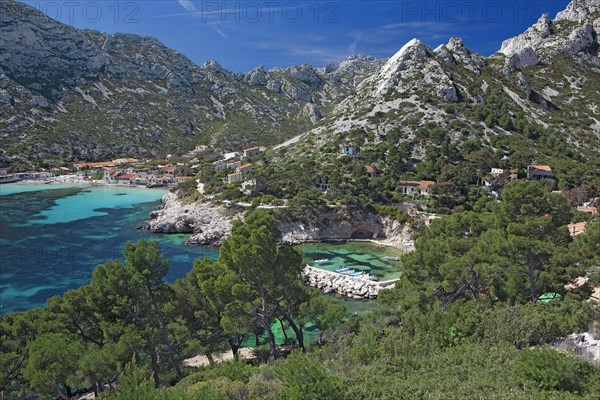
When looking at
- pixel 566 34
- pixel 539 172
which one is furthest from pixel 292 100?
pixel 539 172

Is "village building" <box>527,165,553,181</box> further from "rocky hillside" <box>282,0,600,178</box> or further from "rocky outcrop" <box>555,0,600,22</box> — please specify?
"rocky outcrop" <box>555,0,600,22</box>

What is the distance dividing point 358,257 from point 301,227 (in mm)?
9404

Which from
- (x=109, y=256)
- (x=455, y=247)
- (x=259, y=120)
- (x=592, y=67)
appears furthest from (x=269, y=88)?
(x=455, y=247)

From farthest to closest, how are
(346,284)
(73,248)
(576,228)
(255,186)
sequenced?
(255,186)
(73,248)
(346,284)
(576,228)

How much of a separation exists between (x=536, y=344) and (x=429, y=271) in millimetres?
6710

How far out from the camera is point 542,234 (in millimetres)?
15867

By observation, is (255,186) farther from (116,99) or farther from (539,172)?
(116,99)

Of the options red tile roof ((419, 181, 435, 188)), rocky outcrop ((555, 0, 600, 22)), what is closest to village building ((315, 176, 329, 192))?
red tile roof ((419, 181, 435, 188))

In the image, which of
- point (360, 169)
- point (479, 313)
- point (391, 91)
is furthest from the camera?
point (391, 91)

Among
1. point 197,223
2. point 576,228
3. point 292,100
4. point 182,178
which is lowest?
point 197,223

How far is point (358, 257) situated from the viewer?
36.6 m

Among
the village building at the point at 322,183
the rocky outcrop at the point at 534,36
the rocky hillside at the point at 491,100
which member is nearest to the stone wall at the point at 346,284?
the village building at the point at 322,183

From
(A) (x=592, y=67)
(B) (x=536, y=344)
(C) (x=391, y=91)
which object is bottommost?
(B) (x=536, y=344)

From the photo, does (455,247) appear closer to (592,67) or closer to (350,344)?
(350,344)
